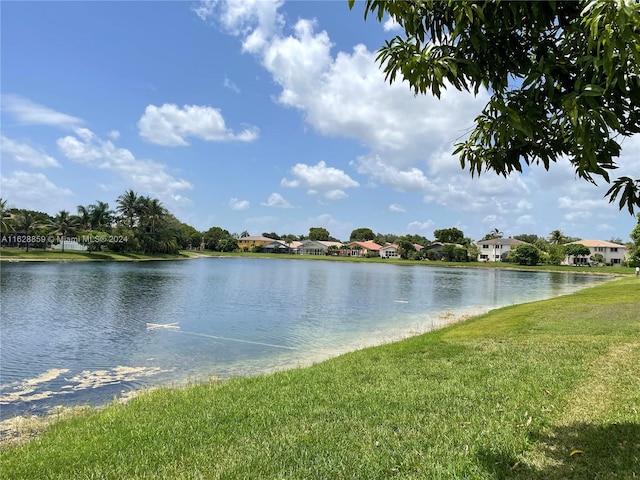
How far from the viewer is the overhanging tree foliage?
252 cm

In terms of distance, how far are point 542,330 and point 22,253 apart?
9764cm

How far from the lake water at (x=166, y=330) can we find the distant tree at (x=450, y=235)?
107875 mm

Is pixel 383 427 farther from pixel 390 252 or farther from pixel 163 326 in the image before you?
pixel 390 252

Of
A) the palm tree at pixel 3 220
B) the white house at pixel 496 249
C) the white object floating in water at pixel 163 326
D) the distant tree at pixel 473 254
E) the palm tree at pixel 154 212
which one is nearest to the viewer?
the white object floating in water at pixel 163 326

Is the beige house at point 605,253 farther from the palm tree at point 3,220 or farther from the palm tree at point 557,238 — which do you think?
the palm tree at point 3,220

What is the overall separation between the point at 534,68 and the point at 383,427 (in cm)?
487

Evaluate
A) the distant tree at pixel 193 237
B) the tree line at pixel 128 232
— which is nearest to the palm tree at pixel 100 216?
the tree line at pixel 128 232

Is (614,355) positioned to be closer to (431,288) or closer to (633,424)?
(633,424)

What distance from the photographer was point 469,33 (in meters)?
3.04

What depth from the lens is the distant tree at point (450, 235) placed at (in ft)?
476

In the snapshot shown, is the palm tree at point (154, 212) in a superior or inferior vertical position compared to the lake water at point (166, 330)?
superior

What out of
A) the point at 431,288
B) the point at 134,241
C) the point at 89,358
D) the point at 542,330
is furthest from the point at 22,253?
the point at 542,330

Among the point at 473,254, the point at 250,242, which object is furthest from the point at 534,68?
the point at 250,242

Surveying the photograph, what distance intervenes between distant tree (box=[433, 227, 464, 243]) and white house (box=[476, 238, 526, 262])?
34.0 ft
